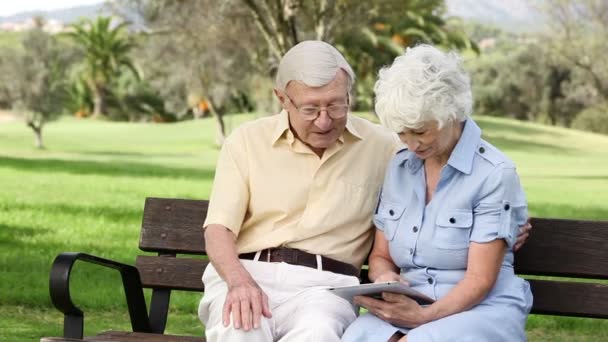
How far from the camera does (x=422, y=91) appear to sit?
12.0 feet

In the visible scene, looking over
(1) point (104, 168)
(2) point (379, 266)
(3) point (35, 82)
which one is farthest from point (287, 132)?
(3) point (35, 82)

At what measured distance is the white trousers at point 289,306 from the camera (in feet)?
12.5

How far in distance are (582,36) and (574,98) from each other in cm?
565

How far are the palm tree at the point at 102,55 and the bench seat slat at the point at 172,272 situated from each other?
49.2m

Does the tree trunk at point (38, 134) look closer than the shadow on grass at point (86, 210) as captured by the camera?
No

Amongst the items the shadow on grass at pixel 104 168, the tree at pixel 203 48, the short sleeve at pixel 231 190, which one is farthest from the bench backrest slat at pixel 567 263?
the tree at pixel 203 48

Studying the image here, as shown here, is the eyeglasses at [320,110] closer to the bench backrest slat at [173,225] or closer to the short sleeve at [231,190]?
the short sleeve at [231,190]

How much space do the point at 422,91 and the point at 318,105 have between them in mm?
503

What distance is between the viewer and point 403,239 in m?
3.88

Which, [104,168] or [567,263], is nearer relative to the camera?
[567,263]

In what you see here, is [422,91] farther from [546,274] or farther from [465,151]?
[546,274]

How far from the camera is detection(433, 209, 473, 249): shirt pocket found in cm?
376

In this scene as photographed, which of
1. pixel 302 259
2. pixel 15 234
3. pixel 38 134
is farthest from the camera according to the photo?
pixel 38 134

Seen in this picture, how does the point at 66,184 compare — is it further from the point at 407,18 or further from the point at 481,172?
the point at 407,18
